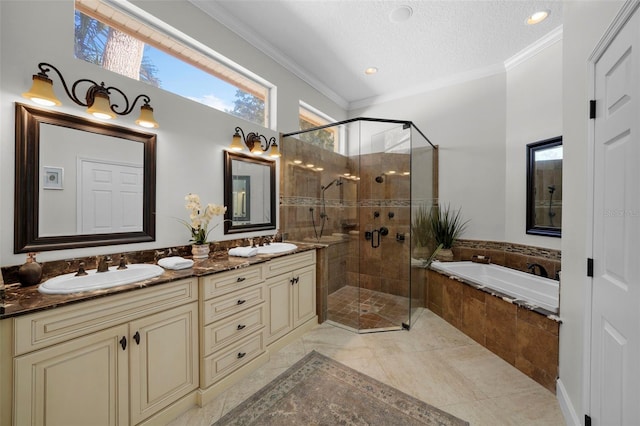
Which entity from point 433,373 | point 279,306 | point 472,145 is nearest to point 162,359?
point 279,306

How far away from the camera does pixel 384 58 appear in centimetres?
312

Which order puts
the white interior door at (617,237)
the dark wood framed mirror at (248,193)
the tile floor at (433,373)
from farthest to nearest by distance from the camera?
the dark wood framed mirror at (248,193), the tile floor at (433,373), the white interior door at (617,237)

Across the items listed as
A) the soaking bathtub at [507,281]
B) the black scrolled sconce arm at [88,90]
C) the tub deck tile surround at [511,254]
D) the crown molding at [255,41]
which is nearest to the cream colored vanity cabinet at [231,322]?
the black scrolled sconce arm at [88,90]

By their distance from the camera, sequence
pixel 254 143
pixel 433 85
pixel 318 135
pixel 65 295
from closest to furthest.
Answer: pixel 65 295, pixel 254 143, pixel 318 135, pixel 433 85

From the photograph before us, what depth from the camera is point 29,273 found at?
52.1 inches

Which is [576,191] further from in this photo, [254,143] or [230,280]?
[254,143]

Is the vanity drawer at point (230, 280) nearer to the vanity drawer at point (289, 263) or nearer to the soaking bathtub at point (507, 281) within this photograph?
the vanity drawer at point (289, 263)

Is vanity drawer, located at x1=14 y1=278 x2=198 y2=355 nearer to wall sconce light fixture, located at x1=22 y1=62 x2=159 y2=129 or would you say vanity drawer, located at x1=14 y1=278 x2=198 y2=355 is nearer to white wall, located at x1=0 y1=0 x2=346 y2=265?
white wall, located at x1=0 y1=0 x2=346 y2=265

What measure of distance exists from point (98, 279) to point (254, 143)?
1.73m

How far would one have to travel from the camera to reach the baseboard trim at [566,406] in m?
1.45

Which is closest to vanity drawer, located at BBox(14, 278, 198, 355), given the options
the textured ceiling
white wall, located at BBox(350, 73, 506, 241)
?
the textured ceiling

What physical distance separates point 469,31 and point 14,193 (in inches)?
157

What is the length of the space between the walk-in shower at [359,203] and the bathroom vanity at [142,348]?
3.78ft

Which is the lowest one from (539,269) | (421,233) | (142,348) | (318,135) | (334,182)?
(142,348)
